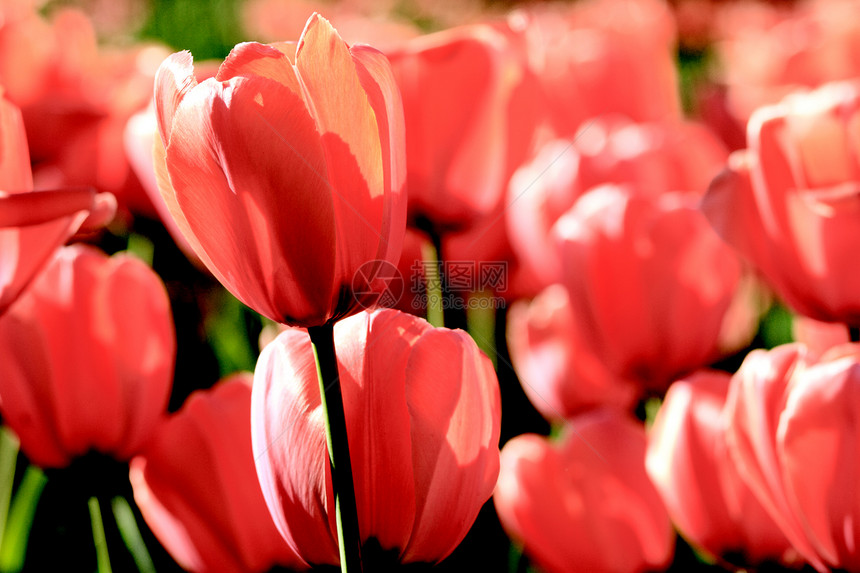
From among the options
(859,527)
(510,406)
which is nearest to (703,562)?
(510,406)

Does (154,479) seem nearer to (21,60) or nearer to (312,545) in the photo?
(312,545)

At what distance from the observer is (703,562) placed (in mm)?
516

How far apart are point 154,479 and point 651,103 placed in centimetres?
49

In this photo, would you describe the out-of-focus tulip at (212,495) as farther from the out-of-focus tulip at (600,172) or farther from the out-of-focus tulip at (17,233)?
the out-of-focus tulip at (600,172)

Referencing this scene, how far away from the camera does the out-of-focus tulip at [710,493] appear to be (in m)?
0.34

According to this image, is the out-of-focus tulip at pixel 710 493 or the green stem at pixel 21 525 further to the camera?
the green stem at pixel 21 525

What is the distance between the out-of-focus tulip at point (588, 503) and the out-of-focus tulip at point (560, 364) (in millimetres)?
86

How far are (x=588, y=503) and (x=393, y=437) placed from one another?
0.16 m

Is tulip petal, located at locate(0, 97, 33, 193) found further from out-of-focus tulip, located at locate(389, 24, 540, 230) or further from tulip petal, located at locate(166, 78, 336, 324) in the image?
out-of-focus tulip, located at locate(389, 24, 540, 230)

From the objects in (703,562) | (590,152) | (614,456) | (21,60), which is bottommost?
(703,562)

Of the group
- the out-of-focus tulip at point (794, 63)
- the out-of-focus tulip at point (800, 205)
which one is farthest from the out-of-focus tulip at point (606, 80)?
the out-of-focus tulip at point (800, 205)

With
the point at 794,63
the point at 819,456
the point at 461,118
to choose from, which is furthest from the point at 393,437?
the point at 794,63

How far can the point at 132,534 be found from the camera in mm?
488

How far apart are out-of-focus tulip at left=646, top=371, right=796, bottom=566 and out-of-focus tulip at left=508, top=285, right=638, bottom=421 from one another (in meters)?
0.13
